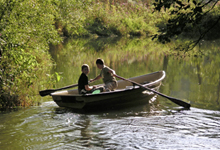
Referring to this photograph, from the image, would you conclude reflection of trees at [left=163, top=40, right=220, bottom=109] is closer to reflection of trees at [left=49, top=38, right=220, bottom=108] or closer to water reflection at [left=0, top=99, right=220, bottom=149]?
reflection of trees at [left=49, top=38, right=220, bottom=108]

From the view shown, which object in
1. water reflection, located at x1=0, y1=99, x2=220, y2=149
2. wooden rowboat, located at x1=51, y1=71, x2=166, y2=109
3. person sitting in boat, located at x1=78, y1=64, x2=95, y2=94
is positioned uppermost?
person sitting in boat, located at x1=78, y1=64, x2=95, y2=94

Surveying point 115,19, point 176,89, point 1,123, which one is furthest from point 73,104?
point 115,19

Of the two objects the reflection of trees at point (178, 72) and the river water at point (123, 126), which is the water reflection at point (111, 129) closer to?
the river water at point (123, 126)

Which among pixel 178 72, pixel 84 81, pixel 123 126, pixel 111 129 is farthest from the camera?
pixel 178 72

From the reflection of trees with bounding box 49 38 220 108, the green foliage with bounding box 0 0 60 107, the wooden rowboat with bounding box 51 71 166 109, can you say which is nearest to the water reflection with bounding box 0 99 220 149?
the wooden rowboat with bounding box 51 71 166 109

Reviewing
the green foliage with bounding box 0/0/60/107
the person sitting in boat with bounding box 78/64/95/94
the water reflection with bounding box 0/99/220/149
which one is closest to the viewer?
the water reflection with bounding box 0/99/220/149

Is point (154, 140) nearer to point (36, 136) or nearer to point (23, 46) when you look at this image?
point (36, 136)

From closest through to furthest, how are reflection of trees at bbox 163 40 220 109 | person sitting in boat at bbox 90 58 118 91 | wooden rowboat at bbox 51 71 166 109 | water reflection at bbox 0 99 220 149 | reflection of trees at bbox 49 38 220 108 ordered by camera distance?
water reflection at bbox 0 99 220 149 < wooden rowboat at bbox 51 71 166 109 < person sitting in boat at bbox 90 58 118 91 < reflection of trees at bbox 163 40 220 109 < reflection of trees at bbox 49 38 220 108

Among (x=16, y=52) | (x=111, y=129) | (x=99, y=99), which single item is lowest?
(x=111, y=129)

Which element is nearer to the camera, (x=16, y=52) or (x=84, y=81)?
(x=16, y=52)

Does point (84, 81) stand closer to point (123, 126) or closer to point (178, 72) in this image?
point (123, 126)

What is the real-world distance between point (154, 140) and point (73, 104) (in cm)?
254

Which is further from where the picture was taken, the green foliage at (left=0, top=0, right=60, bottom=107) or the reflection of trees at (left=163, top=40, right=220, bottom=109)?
the reflection of trees at (left=163, top=40, right=220, bottom=109)

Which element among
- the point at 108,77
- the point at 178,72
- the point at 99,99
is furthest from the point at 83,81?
the point at 178,72
